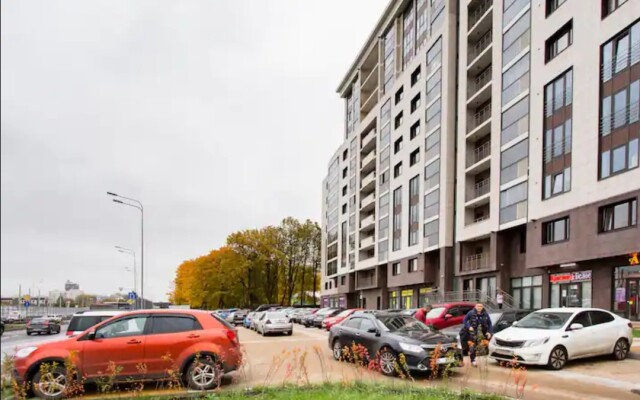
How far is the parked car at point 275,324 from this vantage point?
28859 mm

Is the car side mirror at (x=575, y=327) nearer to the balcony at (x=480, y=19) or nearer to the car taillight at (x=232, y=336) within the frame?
the car taillight at (x=232, y=336)

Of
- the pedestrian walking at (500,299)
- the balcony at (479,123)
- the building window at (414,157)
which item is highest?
the balcony at (479,123)

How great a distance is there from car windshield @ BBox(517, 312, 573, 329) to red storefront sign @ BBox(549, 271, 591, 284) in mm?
15191

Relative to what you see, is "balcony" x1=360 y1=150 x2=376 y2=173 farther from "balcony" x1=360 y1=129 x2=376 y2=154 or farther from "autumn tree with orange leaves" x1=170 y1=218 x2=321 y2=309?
"autumn tree with orange leaves" x1=170 y1=218 x2=321 y2=309

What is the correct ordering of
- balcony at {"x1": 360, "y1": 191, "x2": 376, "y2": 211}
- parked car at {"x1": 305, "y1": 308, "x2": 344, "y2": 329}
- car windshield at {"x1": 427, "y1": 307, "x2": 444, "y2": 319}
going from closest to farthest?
1. car windshield at {"x1": 427, "y1": 307, "x2": 444, "y2": 319}
2. parked car at {"x1": 305, "y1": 308, "x2": 344, "y2": 329}
3. balcony at {"x1": 360, "y1": 191, "x2": 376, "y2": 211}

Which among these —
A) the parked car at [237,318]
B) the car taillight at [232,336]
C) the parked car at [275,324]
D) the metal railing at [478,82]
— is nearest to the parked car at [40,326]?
the parked car at [237,318]

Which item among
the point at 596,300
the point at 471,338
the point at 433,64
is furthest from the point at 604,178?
the point at 433,64

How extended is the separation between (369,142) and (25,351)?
58845 mm

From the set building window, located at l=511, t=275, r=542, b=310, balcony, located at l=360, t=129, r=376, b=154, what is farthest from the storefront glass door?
balcony, located at l=360, t=129, r=376, b=154

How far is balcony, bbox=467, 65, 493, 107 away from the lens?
39.5m

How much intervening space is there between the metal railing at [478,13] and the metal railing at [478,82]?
152 inches

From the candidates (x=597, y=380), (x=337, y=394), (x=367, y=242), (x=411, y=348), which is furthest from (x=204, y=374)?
(x=367, y=242)

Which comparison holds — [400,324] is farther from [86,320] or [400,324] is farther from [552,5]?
[552,5]

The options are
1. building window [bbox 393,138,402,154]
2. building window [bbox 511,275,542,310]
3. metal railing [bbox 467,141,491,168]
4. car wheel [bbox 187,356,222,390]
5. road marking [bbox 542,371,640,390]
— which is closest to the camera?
car wheel [bbox 187,356,222,390]
